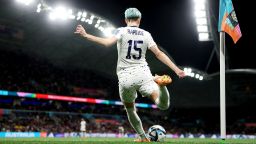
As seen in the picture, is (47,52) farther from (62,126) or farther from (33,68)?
(62,126)

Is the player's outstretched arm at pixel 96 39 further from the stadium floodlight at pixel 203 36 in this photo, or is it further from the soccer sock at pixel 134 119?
the stadium floodlight at pixel 203 36

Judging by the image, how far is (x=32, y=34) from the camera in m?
36.1

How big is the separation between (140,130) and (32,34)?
30.0 meters

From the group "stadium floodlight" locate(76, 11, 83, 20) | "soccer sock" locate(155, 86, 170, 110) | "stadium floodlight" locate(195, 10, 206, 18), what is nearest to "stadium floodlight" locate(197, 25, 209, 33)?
"stadium floodlight" locate(195, 10, 206, 18)

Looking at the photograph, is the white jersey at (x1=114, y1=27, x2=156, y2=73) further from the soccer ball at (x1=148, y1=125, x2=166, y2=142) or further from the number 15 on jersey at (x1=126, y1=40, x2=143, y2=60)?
the soccer ball at (x1=148, y1=125, x2=166, y2=142)

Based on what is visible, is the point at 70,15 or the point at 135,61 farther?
the point at 70,15

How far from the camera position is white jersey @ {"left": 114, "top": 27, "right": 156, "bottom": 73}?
710 cm

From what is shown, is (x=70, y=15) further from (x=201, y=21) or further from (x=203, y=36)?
(x=203, y=36)

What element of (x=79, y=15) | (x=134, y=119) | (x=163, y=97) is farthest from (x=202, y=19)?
(x=163, y=97)

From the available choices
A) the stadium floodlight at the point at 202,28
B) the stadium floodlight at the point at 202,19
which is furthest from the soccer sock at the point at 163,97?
the stadium floodlight at the point at 202,28

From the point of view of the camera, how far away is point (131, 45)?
280 inches

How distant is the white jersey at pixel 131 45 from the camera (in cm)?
710

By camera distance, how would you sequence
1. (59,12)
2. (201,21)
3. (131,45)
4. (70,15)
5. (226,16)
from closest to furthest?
1. (131,45)
2. (226,16)
3. (59,12)
4. (70,15)
5. (201,21)

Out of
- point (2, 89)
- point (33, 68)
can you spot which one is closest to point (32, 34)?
point (33, 68)
